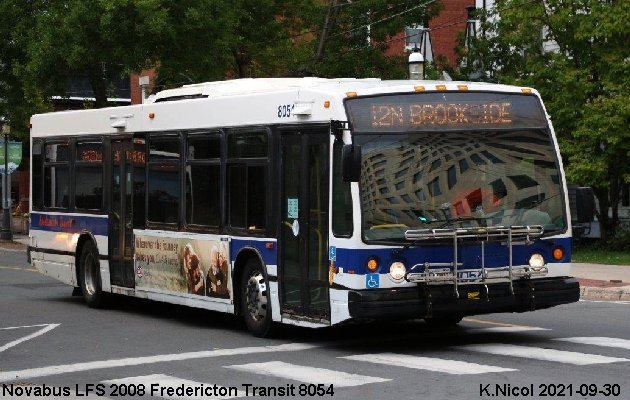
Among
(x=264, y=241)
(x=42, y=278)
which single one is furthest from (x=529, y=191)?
(x=42, y=278)

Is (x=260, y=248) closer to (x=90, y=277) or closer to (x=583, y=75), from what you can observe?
(x=90, y=277)

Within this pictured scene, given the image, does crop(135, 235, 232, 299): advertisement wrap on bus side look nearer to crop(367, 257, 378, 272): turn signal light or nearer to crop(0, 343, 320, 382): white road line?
crop(0, 343, 320, 382): white road line

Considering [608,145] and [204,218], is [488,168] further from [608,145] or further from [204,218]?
[608,145]

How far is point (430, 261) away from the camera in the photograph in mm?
14227

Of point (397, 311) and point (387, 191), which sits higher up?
point (387, 191)

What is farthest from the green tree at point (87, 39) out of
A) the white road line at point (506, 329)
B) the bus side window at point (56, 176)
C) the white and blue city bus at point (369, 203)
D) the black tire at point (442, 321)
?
the white road line at point (506, 329)

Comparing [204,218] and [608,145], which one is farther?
[608,145]

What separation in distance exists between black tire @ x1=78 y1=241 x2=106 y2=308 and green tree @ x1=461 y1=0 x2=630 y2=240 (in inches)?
674

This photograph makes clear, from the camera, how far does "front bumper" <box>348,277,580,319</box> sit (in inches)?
551

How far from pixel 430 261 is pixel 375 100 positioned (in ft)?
5.99

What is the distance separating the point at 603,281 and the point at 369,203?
11901 millimetres

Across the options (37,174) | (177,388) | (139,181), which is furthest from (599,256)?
(177,388)

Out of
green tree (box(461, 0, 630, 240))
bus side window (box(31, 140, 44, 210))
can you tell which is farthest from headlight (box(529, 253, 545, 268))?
green tree (box(461, 0, 630, 240))

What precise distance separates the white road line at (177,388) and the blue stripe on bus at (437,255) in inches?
96.0
